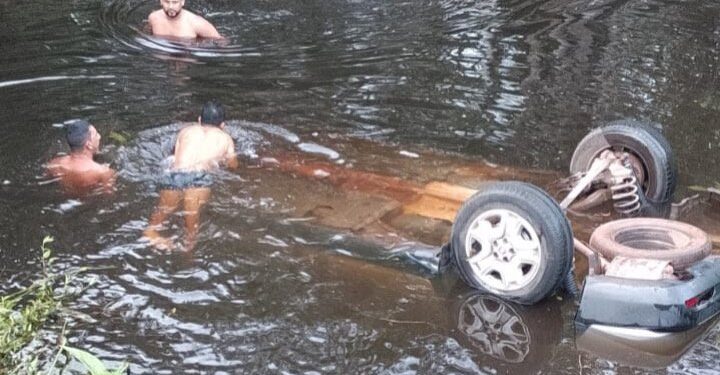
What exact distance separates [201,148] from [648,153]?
3.75 metres

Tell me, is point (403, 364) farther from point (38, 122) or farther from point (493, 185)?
point (38, 122)

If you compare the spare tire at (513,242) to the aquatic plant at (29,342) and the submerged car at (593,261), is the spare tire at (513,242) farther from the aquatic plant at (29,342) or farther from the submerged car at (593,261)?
the aquatic plant at (29,342)

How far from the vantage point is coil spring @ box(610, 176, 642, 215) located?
6.87m

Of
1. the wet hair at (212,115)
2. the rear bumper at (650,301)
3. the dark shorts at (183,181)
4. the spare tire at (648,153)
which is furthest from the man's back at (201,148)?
the rear bumper at (650,301)

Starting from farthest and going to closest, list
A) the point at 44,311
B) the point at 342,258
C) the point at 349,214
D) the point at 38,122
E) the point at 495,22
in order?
the point at 495,22
the point at 38,122
the point at 349,214
the point at 342,258
the point at 44,311

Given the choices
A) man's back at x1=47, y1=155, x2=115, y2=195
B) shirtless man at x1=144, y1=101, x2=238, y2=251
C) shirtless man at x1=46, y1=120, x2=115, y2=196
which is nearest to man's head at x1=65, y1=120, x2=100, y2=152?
shirtless man at x1=46, y1=120, x2=115, y2=196

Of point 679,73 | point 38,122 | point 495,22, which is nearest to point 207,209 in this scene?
point 38,122

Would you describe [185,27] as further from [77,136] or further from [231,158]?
[77,136]

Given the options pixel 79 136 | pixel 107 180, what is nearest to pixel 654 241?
pixel 107 180

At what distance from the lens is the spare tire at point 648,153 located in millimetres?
6895

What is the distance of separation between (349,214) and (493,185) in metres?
1.61

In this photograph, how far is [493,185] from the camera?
5691mm

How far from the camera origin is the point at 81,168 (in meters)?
7.79

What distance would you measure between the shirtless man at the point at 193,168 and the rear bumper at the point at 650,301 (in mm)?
3017
